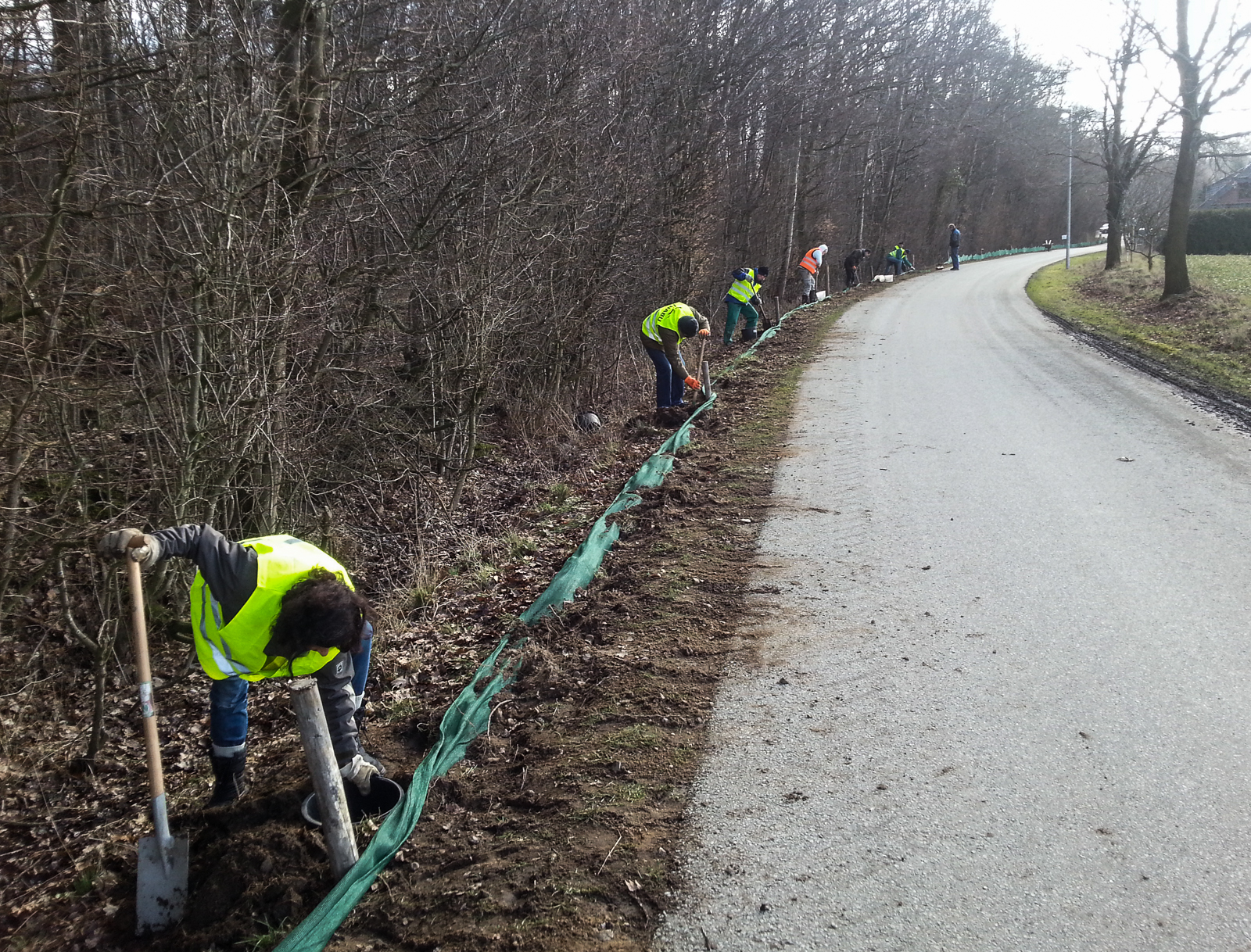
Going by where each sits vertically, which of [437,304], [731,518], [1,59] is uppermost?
[1,59]

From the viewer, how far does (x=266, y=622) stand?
3.94m

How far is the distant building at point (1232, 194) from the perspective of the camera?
182 ft

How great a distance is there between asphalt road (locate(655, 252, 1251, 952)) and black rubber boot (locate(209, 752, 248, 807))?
2255 mm

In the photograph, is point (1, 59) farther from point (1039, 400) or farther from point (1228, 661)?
point (1039, 400)

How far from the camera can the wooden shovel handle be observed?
3566 millimetres

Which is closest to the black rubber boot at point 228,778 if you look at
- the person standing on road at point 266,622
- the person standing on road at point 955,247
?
the person standing on road at point 266,622

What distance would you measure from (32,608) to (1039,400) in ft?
35.9

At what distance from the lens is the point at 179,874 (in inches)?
146

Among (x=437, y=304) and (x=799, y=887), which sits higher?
(x=437, y=304)

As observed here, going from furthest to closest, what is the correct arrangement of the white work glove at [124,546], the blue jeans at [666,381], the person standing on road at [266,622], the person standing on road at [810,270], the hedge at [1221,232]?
the hedge at [1221,232] → the person standing on road at [810,270] → the blue jeans at [666,381] → the person standing on road at [266,622] → the white work glove at [124,546]

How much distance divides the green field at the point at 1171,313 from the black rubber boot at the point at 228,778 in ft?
39.7

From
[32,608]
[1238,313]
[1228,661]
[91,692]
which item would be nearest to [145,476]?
[32,608]

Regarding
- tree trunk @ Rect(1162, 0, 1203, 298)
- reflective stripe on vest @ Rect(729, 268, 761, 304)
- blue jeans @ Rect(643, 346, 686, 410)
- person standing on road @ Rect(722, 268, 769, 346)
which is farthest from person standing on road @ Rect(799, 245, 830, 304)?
blue jeans @ Rect(643, 346, 686, 410)

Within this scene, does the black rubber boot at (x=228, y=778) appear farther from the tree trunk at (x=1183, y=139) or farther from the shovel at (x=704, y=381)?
the tree trunk at (x=1183, y=139)
